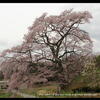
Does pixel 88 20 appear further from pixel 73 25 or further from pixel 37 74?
pixel 37 74

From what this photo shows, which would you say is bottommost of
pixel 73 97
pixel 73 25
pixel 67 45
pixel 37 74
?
pixel 73 97

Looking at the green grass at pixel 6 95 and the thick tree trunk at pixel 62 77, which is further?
the thick tree trunk at pixel 62 77

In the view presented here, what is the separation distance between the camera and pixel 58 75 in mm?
17484

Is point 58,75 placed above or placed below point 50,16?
below

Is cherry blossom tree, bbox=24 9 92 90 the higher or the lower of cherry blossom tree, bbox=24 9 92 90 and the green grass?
the higher

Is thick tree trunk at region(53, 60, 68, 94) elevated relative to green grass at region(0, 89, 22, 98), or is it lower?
elevated

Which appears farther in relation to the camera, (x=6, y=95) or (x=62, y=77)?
(x=62, y=77)

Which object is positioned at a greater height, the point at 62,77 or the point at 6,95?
the point at 62,77

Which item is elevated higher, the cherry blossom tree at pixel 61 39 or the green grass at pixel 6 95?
the cherry blossom tree at pixel 61 39

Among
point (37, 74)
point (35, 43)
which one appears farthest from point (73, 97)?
point (35, 43)

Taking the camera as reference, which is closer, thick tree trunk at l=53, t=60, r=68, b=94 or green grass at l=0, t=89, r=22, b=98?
green grass at l=0, t=89, r=22, b=98

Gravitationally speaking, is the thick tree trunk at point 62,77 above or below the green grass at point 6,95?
above

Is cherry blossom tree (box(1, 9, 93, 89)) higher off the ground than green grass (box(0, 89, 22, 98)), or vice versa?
cherry blossom tree (box(1, 9, 93, 89))

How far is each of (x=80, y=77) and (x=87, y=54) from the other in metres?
1.44
